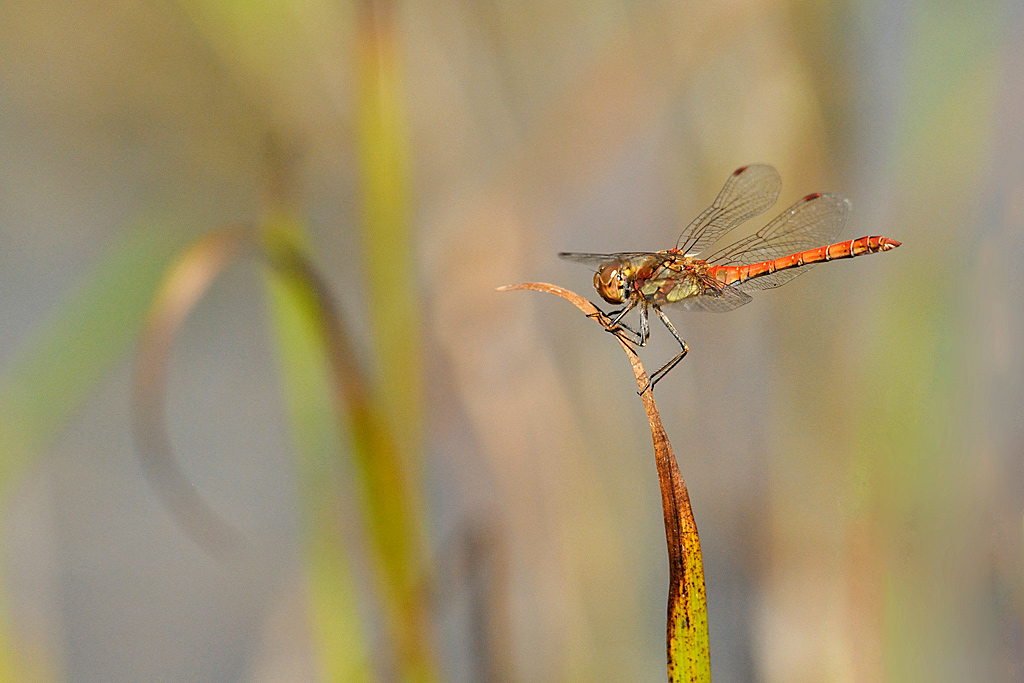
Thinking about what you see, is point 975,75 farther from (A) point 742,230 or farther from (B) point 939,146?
(A) point 742,230

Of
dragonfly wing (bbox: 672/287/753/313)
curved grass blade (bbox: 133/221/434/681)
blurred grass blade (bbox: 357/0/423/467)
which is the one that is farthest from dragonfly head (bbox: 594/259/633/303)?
curved grass blade (bbox: 133/221/434/681)

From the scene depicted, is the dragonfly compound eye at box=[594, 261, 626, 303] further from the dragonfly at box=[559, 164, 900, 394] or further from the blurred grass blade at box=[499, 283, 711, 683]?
the blurred grass blade at box=[499, 283, 711, 683]

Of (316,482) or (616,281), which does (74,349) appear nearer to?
(316,482)

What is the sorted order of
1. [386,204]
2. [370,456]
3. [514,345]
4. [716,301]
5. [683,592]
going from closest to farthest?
[683,592] < [370,456] < [386,204] < [716,301] < [514,345]

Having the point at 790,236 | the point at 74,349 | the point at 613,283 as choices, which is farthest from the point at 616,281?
the point at 74,349

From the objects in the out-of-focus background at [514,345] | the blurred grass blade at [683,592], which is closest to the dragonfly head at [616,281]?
the out-of-focus background at [514,345]

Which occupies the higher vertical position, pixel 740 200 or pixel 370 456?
pixel 740 200
